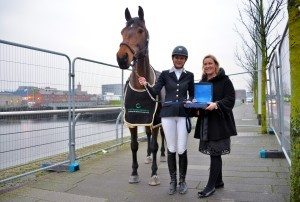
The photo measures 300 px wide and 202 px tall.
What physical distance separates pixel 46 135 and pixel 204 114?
2910 millimetres

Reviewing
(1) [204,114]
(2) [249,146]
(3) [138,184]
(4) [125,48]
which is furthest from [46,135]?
(2) [249,146]

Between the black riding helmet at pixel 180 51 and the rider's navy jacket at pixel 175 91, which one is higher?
the black riding helmet at pixel 180 51

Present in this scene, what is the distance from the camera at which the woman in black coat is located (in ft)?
16.2

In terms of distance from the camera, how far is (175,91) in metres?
5.21

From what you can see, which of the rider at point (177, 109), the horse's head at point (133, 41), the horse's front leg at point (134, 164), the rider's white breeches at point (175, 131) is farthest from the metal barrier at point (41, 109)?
the rider's white breeches at point (175, 131)

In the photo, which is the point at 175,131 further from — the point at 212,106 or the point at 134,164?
the point at 134,164

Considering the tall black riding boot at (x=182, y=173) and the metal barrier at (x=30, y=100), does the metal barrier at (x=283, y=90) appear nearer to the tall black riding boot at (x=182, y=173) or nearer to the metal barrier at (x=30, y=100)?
the tall black riding boot at (x=182, y=173)

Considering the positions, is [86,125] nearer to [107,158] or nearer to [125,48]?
[107,158]

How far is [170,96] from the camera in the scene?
5.25 m

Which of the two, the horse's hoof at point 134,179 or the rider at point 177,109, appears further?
the horse's hoof at point 134,179

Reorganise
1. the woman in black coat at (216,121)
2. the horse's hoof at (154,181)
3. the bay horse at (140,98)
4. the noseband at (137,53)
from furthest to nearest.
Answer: the horse's hoof at (154,181) < the bay horse at (140,98) < the noseband at (137,53) < the woman in black coat at (216,121)

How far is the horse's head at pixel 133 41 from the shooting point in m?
5.14

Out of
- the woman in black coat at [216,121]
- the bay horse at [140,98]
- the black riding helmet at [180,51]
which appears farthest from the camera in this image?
the bay horse at [140,98]

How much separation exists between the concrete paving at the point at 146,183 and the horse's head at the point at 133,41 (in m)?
1.83
